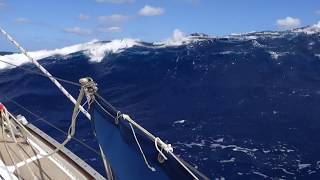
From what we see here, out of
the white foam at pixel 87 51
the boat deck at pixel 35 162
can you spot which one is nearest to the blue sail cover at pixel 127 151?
the boat deck at pixel 35 162

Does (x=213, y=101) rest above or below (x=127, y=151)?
below

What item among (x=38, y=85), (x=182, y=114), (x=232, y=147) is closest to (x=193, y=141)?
(x=232, y=147)

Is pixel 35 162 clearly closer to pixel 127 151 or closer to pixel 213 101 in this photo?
pixel 127 151

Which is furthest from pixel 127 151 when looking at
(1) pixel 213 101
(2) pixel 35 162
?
(1) pixel 213 101

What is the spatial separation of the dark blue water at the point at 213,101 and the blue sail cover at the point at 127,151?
8.43 meters

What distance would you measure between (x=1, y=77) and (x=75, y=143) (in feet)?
62.7

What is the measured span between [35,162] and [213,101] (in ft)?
57.5

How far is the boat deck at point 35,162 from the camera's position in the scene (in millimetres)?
7445

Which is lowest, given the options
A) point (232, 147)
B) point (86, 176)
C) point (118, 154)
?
point (232, 147)

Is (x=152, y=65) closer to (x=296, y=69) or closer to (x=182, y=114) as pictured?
(x=296, y=69)

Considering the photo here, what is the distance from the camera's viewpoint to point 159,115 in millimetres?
21484

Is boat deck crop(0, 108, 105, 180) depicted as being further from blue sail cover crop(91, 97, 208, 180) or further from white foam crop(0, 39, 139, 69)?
white foam crop(0, 39, 139, 69)

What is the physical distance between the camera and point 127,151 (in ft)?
18.1

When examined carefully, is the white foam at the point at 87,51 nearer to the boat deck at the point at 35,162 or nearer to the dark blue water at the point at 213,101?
the dark blue water at the point at 213,101
